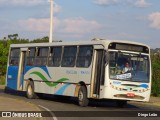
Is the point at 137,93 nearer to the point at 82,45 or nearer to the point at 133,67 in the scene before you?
the point at 133,67

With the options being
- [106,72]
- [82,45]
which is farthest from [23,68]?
[106,72]

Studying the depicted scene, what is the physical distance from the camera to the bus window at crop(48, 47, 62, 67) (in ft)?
89.7

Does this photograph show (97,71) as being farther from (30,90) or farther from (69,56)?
(30,90)

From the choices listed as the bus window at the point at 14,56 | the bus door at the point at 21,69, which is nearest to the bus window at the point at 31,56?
the bus door at the point at 21,69

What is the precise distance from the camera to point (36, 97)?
1209 inches

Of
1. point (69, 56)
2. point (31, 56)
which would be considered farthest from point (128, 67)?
point (31, 56)

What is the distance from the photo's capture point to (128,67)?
916 inches

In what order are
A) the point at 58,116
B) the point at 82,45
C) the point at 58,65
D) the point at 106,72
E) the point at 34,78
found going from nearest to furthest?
the point at 58,116, the point at 106,72, the point at 82,45, the point at 58,65, the point at 34,78

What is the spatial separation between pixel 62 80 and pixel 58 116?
7.62 m

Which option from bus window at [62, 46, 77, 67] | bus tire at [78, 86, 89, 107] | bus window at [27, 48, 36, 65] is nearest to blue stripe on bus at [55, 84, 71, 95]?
bus window at [62, 46, 77, 67]

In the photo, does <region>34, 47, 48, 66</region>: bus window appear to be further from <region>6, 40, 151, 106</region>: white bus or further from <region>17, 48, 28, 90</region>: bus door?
<region>17, 48, 28, 90</region>: bus door

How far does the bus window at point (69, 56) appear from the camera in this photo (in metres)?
25.8

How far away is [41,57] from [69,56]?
351 cm

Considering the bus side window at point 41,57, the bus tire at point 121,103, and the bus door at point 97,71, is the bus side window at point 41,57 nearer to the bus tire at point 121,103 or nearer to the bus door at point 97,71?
the bus tire at point 121,103
